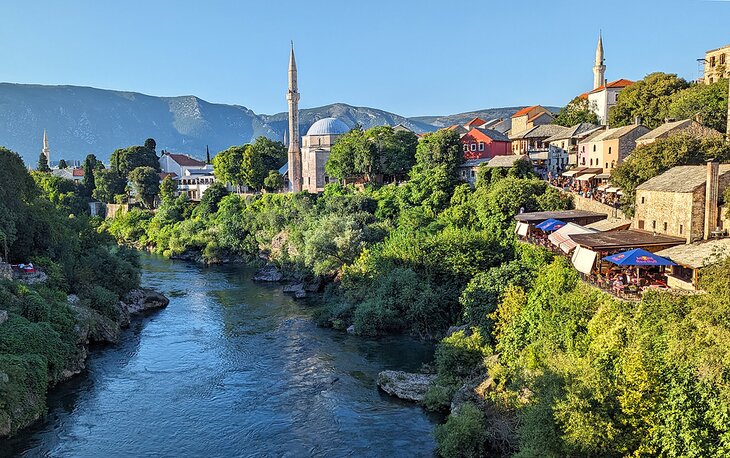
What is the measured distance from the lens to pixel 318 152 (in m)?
74.4

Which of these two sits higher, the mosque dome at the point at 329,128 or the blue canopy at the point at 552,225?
the mosque dome at the point at 329,128

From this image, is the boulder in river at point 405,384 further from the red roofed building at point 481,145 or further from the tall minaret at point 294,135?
the tall minaret at point 294,135

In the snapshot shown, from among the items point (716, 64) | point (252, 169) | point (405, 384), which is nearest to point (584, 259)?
point (405, 384)

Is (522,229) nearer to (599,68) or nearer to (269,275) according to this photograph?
(269,275)

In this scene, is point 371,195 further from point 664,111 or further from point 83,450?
point 83,450

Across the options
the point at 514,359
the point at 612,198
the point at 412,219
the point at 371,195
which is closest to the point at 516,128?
the point at 371,195

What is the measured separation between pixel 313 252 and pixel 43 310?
2099 centimetres

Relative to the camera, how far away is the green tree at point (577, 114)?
62.0m

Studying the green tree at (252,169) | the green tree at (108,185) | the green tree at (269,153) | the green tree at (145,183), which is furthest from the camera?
the green tree at (108,185)

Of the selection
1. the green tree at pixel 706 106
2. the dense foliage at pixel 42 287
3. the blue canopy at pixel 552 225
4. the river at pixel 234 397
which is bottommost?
the river at pixel 234 397

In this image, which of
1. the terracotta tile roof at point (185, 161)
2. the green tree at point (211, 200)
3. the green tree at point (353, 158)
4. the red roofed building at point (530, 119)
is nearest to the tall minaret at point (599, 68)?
the red roofed building at point (530, 119)

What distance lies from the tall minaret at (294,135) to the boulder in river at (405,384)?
5167cm

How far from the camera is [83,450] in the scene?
69.6 ft

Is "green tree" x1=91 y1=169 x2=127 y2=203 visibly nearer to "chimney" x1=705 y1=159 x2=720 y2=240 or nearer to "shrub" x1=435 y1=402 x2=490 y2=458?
"shrub" x1=435 y1=402 x2=490 y2=458
